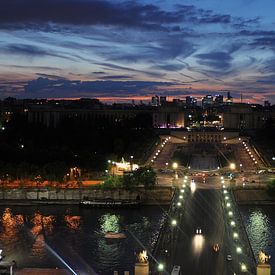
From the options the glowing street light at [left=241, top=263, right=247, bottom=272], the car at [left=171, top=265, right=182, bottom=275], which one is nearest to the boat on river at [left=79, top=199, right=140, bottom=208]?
A: the glowing street light at [left=241, top=263, right=247, bottom=272]

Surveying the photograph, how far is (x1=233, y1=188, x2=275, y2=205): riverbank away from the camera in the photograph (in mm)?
25136

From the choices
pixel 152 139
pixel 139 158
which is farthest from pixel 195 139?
pixel 139 158

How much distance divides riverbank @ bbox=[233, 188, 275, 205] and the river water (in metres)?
3.15

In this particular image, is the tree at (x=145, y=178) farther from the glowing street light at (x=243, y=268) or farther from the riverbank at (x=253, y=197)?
the glowing street light at (x=243, y=268)

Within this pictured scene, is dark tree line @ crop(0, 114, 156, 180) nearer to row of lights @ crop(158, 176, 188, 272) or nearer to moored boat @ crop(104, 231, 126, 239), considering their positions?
row of lights @ crop(158, 176, 188, 272)

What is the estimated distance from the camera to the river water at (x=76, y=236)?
649 inches

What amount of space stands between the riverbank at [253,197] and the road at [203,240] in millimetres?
1356

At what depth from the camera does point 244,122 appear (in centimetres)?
6900

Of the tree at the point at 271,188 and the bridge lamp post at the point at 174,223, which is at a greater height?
the tree at the point at 271,188

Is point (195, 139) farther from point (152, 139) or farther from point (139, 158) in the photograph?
point (139, 158)

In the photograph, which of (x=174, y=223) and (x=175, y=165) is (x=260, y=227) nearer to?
(x=174, y=223)

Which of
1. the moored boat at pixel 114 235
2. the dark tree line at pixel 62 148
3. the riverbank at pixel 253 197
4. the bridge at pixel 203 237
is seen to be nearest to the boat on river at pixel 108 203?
the bridge at pixel 203 237

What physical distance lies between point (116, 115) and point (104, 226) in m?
50.4

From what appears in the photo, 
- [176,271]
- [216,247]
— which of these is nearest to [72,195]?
[216,247]
